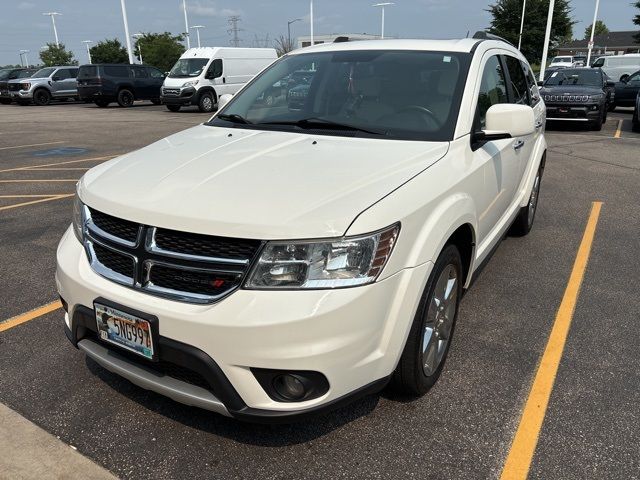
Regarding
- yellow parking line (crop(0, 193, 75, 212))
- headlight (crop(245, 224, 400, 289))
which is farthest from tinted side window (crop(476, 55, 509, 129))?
yellow parking line (crop(0, 193, 75, 212))

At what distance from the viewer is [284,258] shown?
6.79 feet

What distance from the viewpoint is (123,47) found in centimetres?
6650

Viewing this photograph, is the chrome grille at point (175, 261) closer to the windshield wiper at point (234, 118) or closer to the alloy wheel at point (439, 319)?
the alloy wheel at point (439, 319)

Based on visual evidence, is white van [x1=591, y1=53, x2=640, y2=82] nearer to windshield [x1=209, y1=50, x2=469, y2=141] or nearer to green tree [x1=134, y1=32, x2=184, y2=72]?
windshield [x1=209, y1=50, x2=469, y2=141]

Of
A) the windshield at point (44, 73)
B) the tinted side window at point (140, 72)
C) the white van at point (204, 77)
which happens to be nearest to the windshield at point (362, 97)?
the white van at point (204, 77)

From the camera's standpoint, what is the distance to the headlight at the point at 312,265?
2068 mm

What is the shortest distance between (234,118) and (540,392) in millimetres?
2579

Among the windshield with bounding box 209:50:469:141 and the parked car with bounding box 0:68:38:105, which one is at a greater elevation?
the windshield with bounding box 209:50:469:141

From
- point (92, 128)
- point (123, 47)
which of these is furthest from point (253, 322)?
point (123, 47)

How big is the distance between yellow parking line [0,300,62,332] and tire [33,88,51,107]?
1049 inches

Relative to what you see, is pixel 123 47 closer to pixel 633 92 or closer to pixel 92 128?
pixel 92 128

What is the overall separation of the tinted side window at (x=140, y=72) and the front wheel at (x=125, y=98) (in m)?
0.88

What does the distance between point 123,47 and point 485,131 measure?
72.1 meters

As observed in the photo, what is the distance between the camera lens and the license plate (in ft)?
7.22
